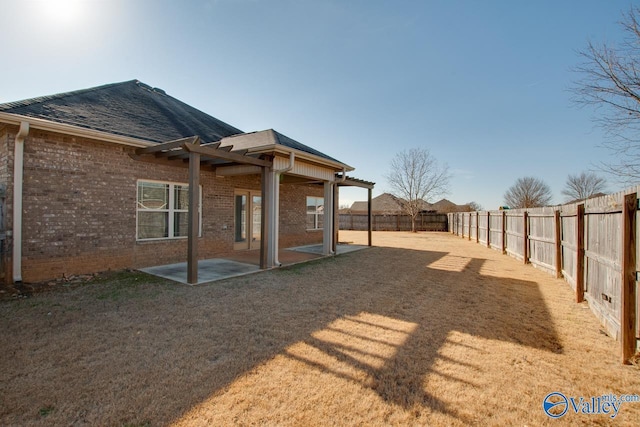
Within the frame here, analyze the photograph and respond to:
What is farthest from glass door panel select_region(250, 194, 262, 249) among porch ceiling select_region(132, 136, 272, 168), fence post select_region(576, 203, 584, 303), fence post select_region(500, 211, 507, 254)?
fence post select_region(500, 211, 507, 254)

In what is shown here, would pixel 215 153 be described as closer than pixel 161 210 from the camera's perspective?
Yes

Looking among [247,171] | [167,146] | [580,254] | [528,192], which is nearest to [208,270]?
[247,171]

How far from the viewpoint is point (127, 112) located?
797 centimetres

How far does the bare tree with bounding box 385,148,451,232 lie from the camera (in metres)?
28.2

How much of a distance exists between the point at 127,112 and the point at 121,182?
7.88ft

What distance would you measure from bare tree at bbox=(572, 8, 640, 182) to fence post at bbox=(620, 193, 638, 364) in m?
6.22

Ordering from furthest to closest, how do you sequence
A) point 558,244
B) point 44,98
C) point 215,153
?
1. point 558,244
2. point 44,98
3. point 215,153

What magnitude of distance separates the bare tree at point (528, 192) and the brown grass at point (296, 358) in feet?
150

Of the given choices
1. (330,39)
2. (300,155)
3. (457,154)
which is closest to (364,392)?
(300,155)

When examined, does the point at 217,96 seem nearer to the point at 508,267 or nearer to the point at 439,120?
the point at 508,267

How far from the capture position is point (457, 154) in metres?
27.2

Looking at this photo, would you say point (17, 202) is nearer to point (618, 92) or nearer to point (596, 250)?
point (596, 250)

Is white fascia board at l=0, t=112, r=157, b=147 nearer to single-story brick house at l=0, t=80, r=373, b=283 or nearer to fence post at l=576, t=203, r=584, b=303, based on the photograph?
single-story brick house at l=0, t=80, r=373, b=283

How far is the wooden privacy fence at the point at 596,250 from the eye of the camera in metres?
3.05
